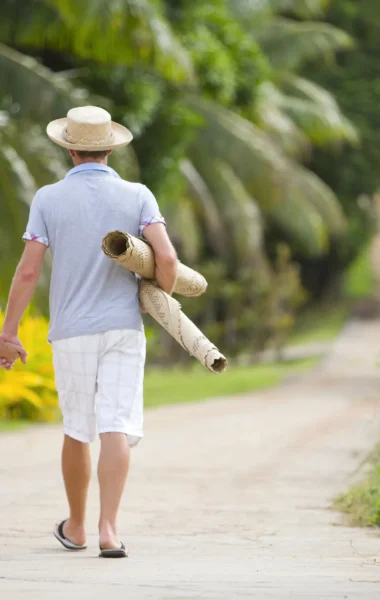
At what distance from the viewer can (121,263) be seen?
5.25 m

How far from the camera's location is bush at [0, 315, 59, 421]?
1192cm

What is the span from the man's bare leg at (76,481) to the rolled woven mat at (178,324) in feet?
2.06

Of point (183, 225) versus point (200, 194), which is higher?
point (200, 194)

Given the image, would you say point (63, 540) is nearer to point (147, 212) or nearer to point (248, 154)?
point (147, 212)

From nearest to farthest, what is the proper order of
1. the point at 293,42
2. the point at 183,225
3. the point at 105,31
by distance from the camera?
the point at 105,31
the point at 183,225
the point at 293,42

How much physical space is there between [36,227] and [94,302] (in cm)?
40

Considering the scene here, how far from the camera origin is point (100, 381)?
17.6 feet

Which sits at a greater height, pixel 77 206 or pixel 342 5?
pixel 77 206

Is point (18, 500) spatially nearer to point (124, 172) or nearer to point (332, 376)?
point (124, 172)

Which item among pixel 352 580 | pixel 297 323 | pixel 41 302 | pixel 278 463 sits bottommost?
pixel 297 323

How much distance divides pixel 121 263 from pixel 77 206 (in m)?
0.35

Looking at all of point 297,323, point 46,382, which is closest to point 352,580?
point 46,382

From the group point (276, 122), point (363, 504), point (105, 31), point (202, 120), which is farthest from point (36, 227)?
point (276, 122)

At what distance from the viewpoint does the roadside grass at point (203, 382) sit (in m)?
16.5
